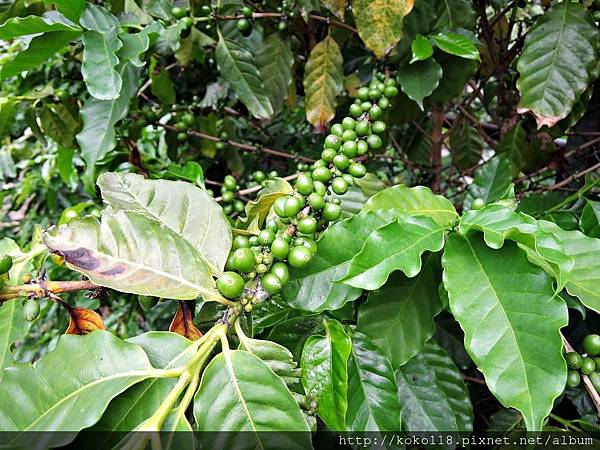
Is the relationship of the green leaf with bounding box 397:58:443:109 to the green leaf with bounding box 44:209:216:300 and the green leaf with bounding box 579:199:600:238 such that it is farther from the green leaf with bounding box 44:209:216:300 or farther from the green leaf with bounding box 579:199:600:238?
the green leaf with bounding box 44:209:216:300

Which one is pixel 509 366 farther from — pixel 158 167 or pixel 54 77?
pixel 54 77

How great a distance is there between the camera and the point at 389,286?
0.74 m

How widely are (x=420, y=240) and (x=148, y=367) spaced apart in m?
0.38

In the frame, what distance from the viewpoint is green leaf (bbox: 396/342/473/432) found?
839mm

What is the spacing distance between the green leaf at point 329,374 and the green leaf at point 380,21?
62cm

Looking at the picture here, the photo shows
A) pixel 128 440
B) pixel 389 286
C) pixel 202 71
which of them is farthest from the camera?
pixel 202 71

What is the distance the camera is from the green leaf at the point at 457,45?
936 millimetres

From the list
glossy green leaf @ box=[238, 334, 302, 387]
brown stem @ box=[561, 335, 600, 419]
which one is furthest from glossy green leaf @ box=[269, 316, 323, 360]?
brown stem @ box=[561, 335, 600, 419]

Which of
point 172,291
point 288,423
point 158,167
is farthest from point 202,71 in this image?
point 288,423

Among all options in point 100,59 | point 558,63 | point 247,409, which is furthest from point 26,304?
point 558,63

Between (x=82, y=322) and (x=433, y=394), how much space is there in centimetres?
61

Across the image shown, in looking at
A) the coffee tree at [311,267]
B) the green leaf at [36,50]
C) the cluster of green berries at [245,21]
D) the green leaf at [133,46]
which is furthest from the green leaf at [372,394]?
the cluster of green berries at [245,21]

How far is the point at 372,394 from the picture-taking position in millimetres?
704

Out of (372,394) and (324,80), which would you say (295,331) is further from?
(324,80)
